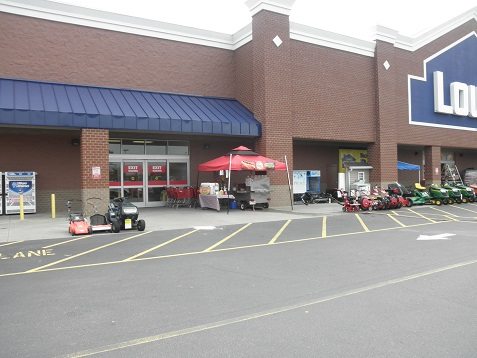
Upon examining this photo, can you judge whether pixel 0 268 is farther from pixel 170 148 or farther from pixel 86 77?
pixel 170 148

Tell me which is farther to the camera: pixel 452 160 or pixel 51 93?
pixel 452 160

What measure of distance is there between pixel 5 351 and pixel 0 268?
4568mm

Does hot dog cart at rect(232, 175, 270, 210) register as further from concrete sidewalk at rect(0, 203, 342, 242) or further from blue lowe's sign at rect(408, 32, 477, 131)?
blue lowe's sign at rect(408, 32, 477, 131)

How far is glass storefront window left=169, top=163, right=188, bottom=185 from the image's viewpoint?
22734 millimetres

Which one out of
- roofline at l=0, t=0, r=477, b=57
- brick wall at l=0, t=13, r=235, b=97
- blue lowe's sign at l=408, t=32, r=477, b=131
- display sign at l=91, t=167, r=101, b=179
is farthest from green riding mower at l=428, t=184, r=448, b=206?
display sign at l=91, t=167, r=101, b=179

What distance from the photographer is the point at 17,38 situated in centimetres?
1847

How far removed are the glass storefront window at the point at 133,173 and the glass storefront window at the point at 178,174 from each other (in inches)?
63.3

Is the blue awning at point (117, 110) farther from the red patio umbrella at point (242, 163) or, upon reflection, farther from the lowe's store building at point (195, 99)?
the red patio umbrella at point (242, 163)

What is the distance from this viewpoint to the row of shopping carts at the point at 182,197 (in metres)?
21.6

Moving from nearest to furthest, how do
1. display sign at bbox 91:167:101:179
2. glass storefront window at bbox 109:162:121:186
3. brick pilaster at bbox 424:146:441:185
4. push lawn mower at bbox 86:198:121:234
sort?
push lawn mower at bbox 86:198:121:234
display sign at bbox 91:167:101:179
glass storefront window at bbox 109:162:121:186
brick pilaster at bbox 424:146:441:185

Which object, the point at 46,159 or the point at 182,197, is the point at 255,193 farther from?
the point at 46,159

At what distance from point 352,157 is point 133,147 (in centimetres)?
1453

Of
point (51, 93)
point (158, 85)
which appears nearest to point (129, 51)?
point (158, 85)

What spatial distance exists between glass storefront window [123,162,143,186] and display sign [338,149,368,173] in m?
12.7
